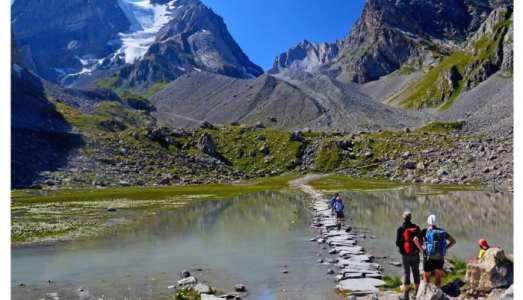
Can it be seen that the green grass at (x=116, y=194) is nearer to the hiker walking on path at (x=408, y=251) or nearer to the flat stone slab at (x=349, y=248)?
the flat stone slab at (x=349, y=248)

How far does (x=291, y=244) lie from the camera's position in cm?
2883

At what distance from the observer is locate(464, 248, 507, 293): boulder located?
1483 centimetres

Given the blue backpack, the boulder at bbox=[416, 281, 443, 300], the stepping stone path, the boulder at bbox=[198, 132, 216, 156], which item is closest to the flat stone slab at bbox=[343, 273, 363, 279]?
the stepping stone path

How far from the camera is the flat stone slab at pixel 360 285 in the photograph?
57.4 ft

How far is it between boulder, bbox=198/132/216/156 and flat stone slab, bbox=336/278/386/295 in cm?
14654

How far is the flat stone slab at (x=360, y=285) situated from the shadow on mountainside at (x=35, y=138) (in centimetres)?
10097

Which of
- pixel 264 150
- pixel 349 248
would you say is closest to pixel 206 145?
pixel 264 150

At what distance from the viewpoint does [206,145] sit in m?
164

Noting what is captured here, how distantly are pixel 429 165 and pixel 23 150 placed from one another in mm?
127674

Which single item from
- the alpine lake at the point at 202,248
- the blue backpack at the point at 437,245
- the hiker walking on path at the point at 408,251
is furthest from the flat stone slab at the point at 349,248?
the blue backpack at the point at 437,245

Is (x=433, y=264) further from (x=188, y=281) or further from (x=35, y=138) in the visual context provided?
(x=35, y=138)
